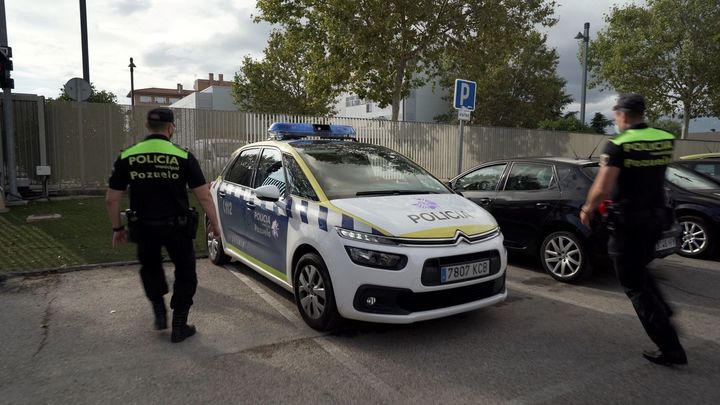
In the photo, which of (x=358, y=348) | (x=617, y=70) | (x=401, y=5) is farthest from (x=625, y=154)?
(x=617, y=70)

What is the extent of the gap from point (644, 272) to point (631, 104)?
1202 mm

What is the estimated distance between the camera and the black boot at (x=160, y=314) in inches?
162

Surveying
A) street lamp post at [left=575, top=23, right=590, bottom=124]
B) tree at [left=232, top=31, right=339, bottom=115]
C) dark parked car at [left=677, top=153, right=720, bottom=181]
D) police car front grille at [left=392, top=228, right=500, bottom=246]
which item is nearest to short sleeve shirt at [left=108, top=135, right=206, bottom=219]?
police car front grille at [left=392, top=228, right=500, bottom=246]

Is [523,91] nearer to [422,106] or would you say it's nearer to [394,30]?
[422,106]

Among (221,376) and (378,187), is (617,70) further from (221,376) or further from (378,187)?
(221,376)

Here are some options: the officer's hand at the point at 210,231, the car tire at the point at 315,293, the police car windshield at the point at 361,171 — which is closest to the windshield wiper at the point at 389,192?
the police car windshield at the point at 361,171

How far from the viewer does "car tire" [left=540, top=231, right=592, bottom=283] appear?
17.9ft

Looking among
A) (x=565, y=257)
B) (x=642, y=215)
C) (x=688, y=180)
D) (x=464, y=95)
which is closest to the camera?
(x=642, y=215)

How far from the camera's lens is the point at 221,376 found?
131 inches

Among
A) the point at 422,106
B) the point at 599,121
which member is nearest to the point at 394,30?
the point at 599,121

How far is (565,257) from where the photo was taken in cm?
562

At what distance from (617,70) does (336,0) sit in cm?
1463

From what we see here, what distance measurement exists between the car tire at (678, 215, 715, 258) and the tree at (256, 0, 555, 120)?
1028cm

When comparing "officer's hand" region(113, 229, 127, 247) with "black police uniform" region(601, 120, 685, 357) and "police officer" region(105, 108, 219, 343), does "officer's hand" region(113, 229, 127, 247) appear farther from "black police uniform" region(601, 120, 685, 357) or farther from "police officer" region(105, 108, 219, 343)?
"black police uniform" region(601, 120, 685, 357)
